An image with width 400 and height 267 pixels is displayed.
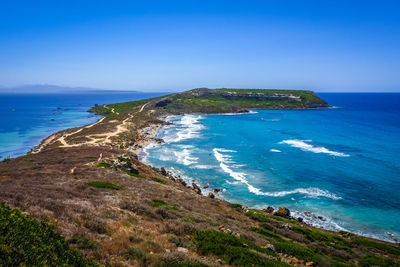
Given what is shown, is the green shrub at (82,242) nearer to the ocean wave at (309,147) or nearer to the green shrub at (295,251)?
the green shrub at (295,251)

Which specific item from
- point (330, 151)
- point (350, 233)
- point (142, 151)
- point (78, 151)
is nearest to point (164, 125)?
point (142, 151)

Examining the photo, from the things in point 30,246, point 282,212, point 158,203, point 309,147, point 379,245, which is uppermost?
point 30,246

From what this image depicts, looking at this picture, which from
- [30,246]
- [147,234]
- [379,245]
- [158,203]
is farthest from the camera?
[379,245]

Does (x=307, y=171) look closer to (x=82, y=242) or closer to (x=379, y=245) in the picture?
(x=379, y=245)

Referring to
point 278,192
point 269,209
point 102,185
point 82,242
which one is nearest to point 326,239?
point 269,209

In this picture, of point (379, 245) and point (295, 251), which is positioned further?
point (379, 245)

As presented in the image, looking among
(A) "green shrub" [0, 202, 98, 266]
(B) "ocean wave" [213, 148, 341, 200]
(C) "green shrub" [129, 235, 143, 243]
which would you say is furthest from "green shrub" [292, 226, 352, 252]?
(A) "green shrub" [0, 202, 98, 266]

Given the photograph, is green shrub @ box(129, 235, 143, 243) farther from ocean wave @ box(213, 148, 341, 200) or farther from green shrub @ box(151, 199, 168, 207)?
ocean wave @ box(213, 148, 341, 200)
